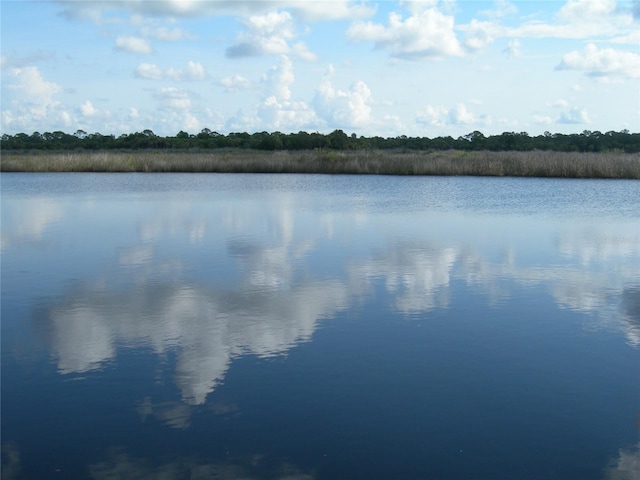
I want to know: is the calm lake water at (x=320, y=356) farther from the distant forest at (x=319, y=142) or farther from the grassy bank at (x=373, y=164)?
the distant forest at (x=319, y=142)

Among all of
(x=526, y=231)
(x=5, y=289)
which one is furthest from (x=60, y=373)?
(x=526, y=231)

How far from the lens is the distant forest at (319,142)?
69.5 m

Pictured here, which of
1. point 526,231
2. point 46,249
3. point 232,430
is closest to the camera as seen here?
point 232,430

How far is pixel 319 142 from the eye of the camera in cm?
7112

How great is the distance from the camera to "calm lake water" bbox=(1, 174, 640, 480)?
4184 mm

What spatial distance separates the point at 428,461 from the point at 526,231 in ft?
35.5

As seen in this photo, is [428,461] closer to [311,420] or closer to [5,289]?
[311,420]

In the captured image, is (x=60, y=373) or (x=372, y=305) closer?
(x=60, y=373)

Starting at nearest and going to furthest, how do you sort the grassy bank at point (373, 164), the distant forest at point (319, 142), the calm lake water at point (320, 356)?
the calm lake water at point (320, 356)
the grassy bank at point (373, 164)
the distant forest at point (319, 142)

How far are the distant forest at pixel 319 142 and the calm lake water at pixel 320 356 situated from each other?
5655cm

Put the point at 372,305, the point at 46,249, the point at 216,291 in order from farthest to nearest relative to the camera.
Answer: the point at 46,249 < the point at 216,291 < the point at 372,305

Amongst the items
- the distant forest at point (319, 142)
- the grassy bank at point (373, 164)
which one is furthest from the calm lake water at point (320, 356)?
the distant forest at point (319, 142)

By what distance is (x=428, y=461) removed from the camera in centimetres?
409

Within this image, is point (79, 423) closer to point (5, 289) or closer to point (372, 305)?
point (372, 305)
